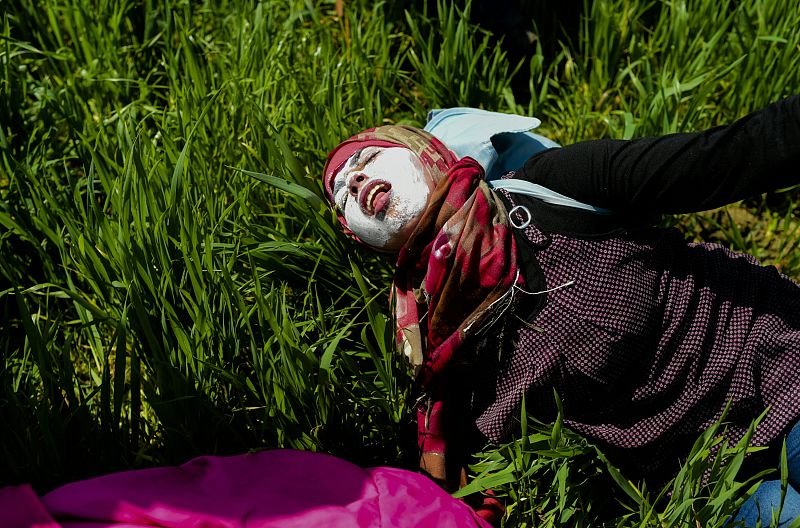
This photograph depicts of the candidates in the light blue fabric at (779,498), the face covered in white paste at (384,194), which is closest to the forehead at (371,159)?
the face covered in white paste at (384,194)

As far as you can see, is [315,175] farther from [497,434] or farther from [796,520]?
[796,520]

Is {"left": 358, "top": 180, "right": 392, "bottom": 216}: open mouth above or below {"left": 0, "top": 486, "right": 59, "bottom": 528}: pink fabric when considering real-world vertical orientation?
above

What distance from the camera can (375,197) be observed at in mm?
1431

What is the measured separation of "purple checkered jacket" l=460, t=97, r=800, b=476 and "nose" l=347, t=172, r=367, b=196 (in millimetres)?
282

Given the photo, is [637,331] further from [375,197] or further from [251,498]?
[251,498]

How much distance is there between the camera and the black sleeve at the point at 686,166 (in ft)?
4.15

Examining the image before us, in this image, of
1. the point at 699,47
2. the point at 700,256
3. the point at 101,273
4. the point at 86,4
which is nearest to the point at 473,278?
the point at 700,256

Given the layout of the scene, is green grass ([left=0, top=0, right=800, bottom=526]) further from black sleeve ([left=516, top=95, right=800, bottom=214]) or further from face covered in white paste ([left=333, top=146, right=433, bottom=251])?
black sleeve ([left=516, top=95, right=800, bottom=214])

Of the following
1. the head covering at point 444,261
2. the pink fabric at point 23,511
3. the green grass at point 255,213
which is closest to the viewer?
the pink fabric at point 23,511

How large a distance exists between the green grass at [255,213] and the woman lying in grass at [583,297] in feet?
0.27

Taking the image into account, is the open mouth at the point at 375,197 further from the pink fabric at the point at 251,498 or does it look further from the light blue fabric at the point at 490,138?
the pink fabric at the point at 251,498

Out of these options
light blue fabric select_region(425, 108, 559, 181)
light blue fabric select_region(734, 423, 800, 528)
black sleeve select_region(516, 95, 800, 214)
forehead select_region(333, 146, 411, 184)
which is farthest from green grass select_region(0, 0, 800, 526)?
black sleeve select_region(516, 95, 800, 214)

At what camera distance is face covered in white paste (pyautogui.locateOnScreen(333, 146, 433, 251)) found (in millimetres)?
1426

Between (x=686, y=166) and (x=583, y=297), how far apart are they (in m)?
0.29
